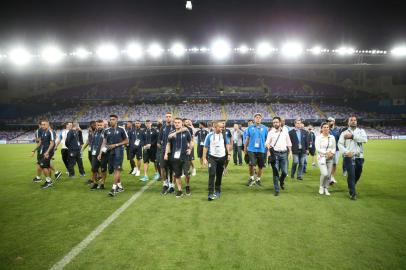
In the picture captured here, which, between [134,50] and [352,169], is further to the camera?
[134,50]

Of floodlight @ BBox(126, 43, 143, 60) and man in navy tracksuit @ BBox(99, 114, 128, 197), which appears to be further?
floodlight @ BBox(126, 43, 143, 60)

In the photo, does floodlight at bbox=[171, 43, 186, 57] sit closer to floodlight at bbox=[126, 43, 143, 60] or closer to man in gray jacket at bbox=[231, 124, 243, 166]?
floodlight at bbox=[126, 43, 143, 60]

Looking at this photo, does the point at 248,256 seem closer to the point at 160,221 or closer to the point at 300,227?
the point at 300,227

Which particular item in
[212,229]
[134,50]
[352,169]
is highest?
[134,50]

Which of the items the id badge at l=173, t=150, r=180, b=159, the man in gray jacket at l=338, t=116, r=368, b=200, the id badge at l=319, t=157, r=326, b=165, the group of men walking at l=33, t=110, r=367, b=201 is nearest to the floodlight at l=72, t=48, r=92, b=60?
the group of men walking at l=33, t=110, r=367, b=201

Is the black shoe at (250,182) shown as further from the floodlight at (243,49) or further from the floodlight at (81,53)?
the floodlight at (81,53)

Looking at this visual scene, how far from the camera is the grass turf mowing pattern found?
3828 mm

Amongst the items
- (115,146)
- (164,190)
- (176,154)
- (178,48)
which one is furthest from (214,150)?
(178,48)

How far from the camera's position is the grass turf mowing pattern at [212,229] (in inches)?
151

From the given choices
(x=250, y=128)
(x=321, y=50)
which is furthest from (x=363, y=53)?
(x=250, y=128)

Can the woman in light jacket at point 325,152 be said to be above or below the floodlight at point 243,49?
below

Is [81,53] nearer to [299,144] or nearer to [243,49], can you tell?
[243,49]

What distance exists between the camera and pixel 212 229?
4.96 meters

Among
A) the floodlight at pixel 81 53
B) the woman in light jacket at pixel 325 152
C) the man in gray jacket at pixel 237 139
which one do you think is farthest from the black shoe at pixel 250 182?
the floodlight at pixel 81 53
